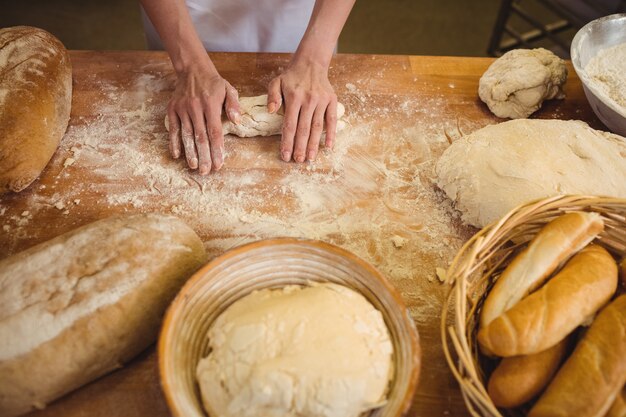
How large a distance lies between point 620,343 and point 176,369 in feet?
2.66

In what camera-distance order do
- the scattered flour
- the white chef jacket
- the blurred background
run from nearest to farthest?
the scattered flour
the white chef jacket
the blurred background

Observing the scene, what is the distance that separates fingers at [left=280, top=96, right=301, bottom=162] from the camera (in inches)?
59.1

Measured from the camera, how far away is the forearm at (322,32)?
5.46 feet

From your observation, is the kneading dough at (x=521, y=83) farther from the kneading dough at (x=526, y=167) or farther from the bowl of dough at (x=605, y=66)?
the kneading dough at (x=526, y=167)

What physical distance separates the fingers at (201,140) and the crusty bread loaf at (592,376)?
1.06 meters

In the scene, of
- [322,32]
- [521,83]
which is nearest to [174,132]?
[322,32]

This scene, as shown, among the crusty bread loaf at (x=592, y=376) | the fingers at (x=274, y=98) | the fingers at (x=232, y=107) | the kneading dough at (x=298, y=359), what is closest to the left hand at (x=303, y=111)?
the fingers at (x=274, y=98)

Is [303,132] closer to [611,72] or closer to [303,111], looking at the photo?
[303,111]

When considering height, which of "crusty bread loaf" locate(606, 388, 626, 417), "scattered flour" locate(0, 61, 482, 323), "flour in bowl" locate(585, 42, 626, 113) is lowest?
"scattered flour" locate(0, 61, 482, 323)

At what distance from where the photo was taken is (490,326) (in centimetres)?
91

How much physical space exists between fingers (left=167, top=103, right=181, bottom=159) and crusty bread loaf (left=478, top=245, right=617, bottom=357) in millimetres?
1032

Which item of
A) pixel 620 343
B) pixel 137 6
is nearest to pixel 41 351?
pixel 620 343

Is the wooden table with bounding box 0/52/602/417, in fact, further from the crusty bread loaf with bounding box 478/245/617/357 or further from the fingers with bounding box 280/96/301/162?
the crusty bread loaf with bounding box 478/245/617/357

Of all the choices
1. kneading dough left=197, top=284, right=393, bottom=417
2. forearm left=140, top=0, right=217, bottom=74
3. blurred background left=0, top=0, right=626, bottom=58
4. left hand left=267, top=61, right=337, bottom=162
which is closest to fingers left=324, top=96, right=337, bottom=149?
left hand left=267, top=61, right=337, bottom=162
